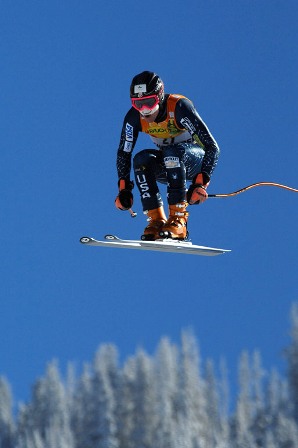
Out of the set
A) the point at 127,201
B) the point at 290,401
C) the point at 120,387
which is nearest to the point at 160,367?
the point at 120,387

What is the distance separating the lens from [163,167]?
85.2 ft

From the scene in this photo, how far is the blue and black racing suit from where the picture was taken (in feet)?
83.2

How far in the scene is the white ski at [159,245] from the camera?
2450 cm

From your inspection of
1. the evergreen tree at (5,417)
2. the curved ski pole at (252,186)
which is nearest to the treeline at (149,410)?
the evergreen tree at (5,417)

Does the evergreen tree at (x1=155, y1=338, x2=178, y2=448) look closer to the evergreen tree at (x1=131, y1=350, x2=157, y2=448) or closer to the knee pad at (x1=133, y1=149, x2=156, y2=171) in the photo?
the evergreen tree at (x1=131, y1=350, x2=157, y2=448)

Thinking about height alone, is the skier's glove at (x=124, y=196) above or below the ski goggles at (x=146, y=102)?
below

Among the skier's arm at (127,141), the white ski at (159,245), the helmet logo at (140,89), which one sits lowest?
the white ski at (159,245)

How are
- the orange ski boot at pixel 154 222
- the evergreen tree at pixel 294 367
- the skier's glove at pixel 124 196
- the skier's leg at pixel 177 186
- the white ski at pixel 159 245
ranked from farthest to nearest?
1. the evergreen tree at pixel 294 367
2. the skier's glove at pixel 124 196
3. the orange ski boot at pixel 154 222
4. the skier's leg at pixel 177 186
5. the white ski at pixel 159 245

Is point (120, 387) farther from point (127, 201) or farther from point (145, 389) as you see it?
point (127, 201)

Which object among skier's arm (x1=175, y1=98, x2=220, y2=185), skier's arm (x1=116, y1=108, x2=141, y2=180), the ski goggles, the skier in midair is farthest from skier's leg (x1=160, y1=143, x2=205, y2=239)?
the ski goggles

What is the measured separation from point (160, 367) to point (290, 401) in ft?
32.6

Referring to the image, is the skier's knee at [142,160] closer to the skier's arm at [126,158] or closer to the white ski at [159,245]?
the skier's arm at [126,158]

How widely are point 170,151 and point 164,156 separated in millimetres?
148

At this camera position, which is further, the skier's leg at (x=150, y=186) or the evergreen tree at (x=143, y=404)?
the evergreen tree at (x=143, y=404)
